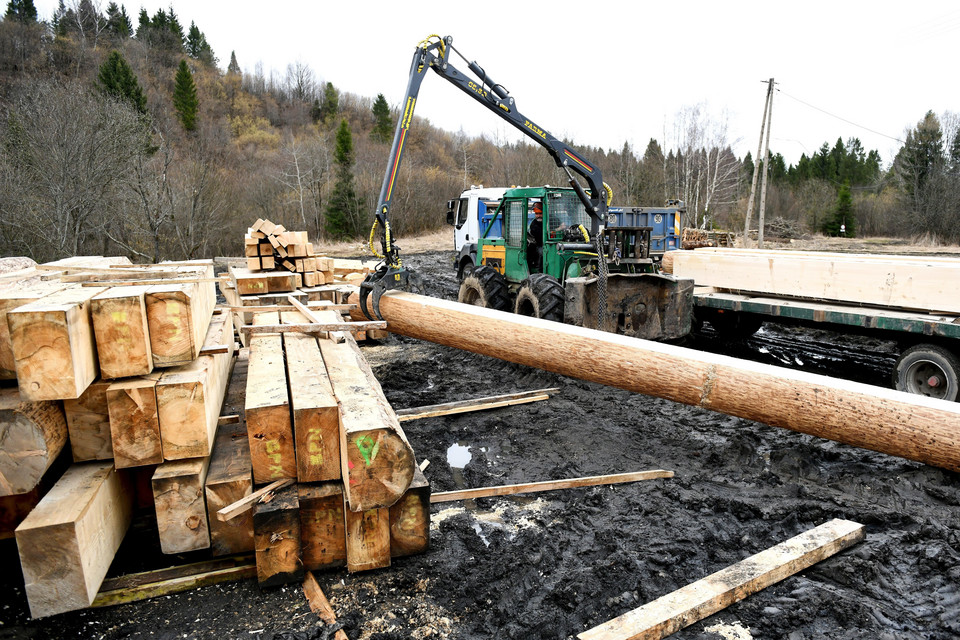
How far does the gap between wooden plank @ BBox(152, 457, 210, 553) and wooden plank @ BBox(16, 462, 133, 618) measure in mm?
257

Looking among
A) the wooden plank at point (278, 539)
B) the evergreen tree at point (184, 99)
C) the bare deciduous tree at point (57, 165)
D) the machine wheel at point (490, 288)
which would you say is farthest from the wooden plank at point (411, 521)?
the evergreen tree at point (184, 99)

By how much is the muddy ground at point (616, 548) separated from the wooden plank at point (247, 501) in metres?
0.45

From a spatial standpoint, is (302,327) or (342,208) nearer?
(302,327)

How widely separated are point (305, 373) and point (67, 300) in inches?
53.9

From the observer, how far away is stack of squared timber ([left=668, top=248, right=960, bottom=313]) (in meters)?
→ 6.38

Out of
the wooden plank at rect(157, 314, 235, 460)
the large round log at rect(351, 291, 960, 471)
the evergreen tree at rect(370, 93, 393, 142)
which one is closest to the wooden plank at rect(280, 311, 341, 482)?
the wooden plank at rect(157, 314, 235, 460)

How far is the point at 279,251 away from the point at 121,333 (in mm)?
5773

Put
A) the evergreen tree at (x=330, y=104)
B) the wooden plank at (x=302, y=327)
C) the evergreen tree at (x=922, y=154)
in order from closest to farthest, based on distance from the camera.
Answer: the wooden plank at (x=302, y=327), the evergreen tree at (x=922, y=154), the evergreen tree at (x=330, y=104)

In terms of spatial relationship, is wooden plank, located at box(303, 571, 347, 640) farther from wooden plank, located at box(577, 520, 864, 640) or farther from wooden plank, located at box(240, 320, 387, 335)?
wooden plank, located at box(240, 320, 387, 335)

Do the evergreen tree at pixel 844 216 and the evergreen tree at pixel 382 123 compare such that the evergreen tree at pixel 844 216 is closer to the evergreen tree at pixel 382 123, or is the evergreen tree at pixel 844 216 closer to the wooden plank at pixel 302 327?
the evergreen tree at pixel 382 123

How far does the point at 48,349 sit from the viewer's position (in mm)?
2656

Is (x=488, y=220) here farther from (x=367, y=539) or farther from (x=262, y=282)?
(x=367, y=539)

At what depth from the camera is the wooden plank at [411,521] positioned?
333 centimetres

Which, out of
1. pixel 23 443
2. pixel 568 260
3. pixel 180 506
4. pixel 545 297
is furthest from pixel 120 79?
pixel 180 506
